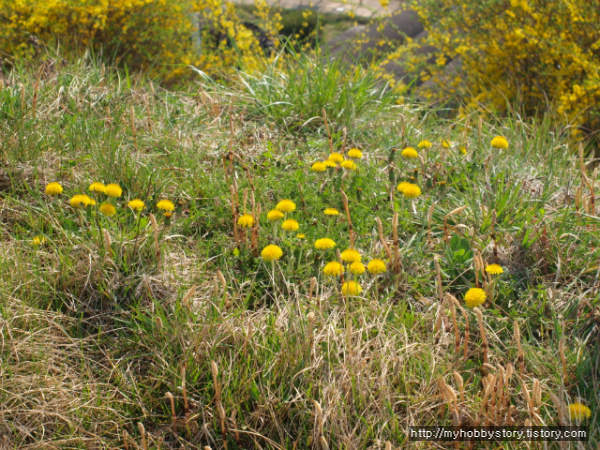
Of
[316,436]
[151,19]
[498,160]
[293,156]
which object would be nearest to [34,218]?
[293,156]

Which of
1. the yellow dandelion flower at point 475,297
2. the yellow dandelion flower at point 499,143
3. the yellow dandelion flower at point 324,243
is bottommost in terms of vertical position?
the yellow dandelion flower at point 475,297

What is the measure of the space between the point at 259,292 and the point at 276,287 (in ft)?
0.33

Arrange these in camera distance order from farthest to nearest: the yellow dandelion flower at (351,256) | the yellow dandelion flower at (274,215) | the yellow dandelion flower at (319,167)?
1. the yellow dandelion flower at (319,167)
2. the yellow dandelion flower at (274,215)
3. the yellow dandelion flower at (351,256)

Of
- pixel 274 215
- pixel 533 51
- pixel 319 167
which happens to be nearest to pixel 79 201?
pixel 274 215

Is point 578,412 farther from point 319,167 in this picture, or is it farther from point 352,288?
point 319,167

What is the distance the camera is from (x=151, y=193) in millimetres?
3244

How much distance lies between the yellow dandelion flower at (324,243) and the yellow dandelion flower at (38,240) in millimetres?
1343

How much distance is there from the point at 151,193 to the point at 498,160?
2235 mm

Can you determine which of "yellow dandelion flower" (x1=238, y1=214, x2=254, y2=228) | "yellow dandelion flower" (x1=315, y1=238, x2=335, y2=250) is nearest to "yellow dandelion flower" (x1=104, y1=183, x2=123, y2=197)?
"yellow dandelion flower" (x1=238, y1=214, x2=254, y2=228)

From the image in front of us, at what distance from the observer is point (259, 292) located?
2.64m

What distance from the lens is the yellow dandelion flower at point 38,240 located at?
268 cm

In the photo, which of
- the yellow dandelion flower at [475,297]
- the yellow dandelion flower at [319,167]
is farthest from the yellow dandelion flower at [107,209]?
the yellow dandelion flower at [475,297]

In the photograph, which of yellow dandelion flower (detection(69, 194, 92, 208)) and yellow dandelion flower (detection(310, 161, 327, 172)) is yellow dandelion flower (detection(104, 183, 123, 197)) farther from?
yellow dandelion flower (detection(310, 161, 327, 172))

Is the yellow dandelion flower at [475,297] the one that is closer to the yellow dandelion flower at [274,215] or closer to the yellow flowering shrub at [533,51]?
the yellow dandelion flower at [274,215]
